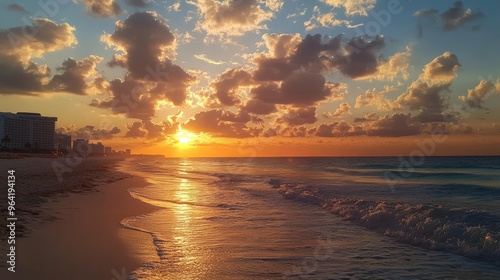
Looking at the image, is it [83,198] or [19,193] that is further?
[83,198]

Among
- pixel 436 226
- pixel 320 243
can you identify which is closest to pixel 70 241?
pixel 320 243

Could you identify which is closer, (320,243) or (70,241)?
(70,241)

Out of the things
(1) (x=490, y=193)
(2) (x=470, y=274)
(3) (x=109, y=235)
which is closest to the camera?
(2) (x=470, y=274)

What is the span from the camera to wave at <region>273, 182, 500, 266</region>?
514 inches

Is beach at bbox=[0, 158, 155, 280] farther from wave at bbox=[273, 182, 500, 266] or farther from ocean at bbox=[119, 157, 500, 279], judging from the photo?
wave at bbox=[273, 182, 500, 266]

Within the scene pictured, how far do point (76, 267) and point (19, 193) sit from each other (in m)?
12.4

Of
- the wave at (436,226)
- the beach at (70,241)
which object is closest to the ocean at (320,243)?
the wave at (436,226)

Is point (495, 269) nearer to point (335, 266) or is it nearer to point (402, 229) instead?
point (335, 266)

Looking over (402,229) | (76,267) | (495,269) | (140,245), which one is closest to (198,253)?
(140,245)

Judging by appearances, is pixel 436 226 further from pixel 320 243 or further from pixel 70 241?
pixel 70 241

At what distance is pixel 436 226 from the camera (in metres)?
15.9

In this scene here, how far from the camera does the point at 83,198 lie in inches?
875

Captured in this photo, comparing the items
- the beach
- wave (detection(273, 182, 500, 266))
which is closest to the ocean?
wave (detection(273, 182, 500, 266))

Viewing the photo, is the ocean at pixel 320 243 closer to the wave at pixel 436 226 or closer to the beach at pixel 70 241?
the wave at pixel 436 226
